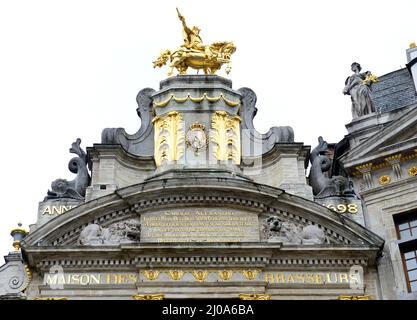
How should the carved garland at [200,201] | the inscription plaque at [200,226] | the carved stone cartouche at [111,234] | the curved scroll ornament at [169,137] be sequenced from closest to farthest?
the carved stone cartouche at [111,234] → the inscription plaque at [200,226] → the carved garland at [200,201] → the curved scroll ornament at [169,137]

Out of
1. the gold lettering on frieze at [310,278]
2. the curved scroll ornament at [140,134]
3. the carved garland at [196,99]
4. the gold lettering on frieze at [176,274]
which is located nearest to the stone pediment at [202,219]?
the gold lettering on frieze at [310,278]

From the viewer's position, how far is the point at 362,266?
935 inches

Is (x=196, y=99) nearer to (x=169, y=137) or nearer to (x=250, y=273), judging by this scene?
(x=169, y=137)

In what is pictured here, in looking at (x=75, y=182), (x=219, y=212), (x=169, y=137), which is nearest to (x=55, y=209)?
(x=75, y=182)

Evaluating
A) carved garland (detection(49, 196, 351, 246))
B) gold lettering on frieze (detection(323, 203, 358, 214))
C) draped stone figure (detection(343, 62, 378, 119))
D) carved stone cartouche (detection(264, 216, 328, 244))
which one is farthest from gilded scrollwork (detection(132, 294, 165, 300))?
draped stone figure (detection(343, 62, 378, 119))

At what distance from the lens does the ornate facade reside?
23.5 meters

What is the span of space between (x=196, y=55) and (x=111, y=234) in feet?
19.6

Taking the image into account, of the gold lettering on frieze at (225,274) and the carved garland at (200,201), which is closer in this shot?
the gold lettering on frieze at (225,274)

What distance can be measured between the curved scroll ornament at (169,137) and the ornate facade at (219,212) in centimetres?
3

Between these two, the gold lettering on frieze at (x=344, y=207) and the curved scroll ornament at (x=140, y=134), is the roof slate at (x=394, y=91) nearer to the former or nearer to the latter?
the gold lettering on frieze at (x=344, y=207)

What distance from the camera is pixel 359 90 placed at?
88.4 feet

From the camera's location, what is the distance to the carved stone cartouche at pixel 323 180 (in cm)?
2498

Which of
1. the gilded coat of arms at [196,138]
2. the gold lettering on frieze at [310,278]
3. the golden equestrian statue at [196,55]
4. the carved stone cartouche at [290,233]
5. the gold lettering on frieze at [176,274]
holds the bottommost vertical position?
the gold lettering on frieze at [310,278]
